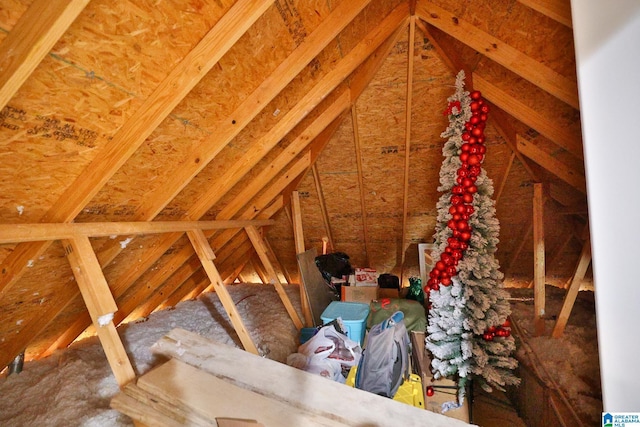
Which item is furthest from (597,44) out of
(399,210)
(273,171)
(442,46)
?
(399,210)

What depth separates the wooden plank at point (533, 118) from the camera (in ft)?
7.15

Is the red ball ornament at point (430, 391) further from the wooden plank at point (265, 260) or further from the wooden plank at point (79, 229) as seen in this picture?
the wooden plank at point (79, 229)

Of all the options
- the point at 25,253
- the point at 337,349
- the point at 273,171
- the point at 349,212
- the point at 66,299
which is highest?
the point at 349,212

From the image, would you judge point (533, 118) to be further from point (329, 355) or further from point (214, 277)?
point (214, 277)

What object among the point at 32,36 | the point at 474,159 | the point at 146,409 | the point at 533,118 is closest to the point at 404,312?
the point at 474,159

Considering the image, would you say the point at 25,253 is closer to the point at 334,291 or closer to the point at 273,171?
the point at 273,171

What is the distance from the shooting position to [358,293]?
388cm

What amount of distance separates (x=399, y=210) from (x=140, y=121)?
3.48 meters

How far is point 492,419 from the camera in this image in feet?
9.99

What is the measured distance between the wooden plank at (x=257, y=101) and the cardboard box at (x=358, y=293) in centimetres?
280

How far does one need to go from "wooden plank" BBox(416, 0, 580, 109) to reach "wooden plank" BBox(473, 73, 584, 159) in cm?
29

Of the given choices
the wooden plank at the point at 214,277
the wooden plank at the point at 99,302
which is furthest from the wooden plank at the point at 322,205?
the wooden plank at the point at 99,302

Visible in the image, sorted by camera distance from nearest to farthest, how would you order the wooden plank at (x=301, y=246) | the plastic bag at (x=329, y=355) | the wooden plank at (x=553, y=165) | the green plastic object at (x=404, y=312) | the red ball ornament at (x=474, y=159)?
the red ball ornament at (x=474, y=159), the plastic bag at (x=329, y=355), the wooden plank at (x=553, y=165), the green plastic object at (x=404, y=312), the wooden plank at (x=301, y=246)

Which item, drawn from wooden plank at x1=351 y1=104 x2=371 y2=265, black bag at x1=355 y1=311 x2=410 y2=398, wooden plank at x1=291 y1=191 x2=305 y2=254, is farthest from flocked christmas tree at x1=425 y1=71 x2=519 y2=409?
wooden plank at x1=291 y1=191 x2=305 y2=254
